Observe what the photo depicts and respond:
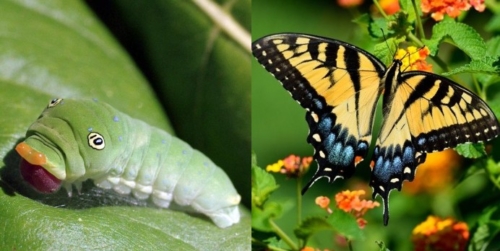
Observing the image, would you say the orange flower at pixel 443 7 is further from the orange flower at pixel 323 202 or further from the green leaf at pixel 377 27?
the orange flower at pixel 323 202

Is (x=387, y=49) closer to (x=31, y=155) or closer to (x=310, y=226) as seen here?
(x=310, y=226)

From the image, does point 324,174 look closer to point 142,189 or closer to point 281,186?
point 281,186

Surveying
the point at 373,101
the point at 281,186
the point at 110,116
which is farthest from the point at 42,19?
the point at 373,101

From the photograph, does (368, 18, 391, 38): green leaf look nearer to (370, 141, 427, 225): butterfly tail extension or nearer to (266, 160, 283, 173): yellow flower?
(370, 141, 427, 225): butterfly tail extension

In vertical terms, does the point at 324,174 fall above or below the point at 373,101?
below

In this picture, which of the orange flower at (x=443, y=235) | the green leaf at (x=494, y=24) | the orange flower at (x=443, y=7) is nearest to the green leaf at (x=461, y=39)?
the orange flower at (x=443, y=7)

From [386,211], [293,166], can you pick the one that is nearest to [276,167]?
[293,166]

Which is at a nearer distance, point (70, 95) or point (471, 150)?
point (471, 150)
